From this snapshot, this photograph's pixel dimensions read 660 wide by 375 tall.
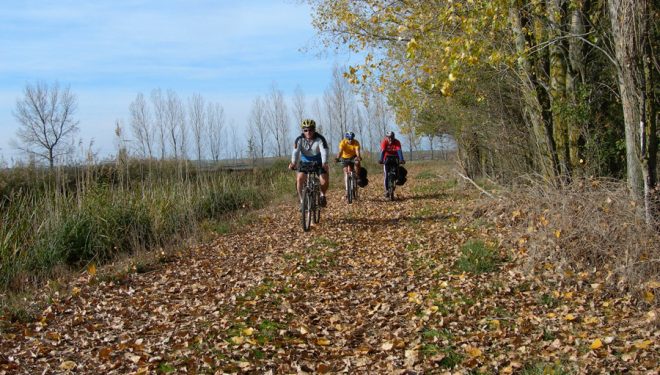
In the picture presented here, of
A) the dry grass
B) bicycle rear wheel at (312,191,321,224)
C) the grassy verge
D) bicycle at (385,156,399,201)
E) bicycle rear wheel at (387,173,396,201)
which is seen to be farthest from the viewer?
bicycle rear wheel at (387,173,396,201)

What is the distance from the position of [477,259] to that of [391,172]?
794cm

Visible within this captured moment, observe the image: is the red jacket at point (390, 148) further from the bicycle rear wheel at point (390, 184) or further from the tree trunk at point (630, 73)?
the tree trunk at point (630, 73)

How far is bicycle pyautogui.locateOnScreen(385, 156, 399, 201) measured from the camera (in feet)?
51.0

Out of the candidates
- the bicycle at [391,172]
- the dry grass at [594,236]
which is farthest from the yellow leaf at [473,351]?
the bicycle at [391,172]

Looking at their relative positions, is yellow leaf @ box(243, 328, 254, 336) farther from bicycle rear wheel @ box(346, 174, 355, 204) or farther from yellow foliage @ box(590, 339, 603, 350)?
bicycle rear wheel @ box(346, 174, 355, 204)

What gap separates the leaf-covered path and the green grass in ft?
0.37

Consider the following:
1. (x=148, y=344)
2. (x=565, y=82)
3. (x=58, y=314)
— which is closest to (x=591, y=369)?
(x=148, y=344)

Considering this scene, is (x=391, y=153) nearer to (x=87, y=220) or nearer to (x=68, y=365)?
(x=87, y=220)

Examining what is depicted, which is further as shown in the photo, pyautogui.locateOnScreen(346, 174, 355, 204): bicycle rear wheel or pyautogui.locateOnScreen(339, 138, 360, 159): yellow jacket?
pyautogui.locateOnScreen(346, 174, 355, 204): bicycle rear wheel

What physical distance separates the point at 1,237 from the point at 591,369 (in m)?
8.70

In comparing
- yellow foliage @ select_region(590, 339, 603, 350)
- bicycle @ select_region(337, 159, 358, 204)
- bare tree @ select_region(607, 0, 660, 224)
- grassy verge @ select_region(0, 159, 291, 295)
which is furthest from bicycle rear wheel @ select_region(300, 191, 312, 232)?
yellow foliage @ select_region(590, 339, 603, 350)

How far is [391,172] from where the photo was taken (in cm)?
1565

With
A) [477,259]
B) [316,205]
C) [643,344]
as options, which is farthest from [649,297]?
[316,205]

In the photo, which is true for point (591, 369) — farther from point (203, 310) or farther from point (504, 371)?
point (203, 310)
